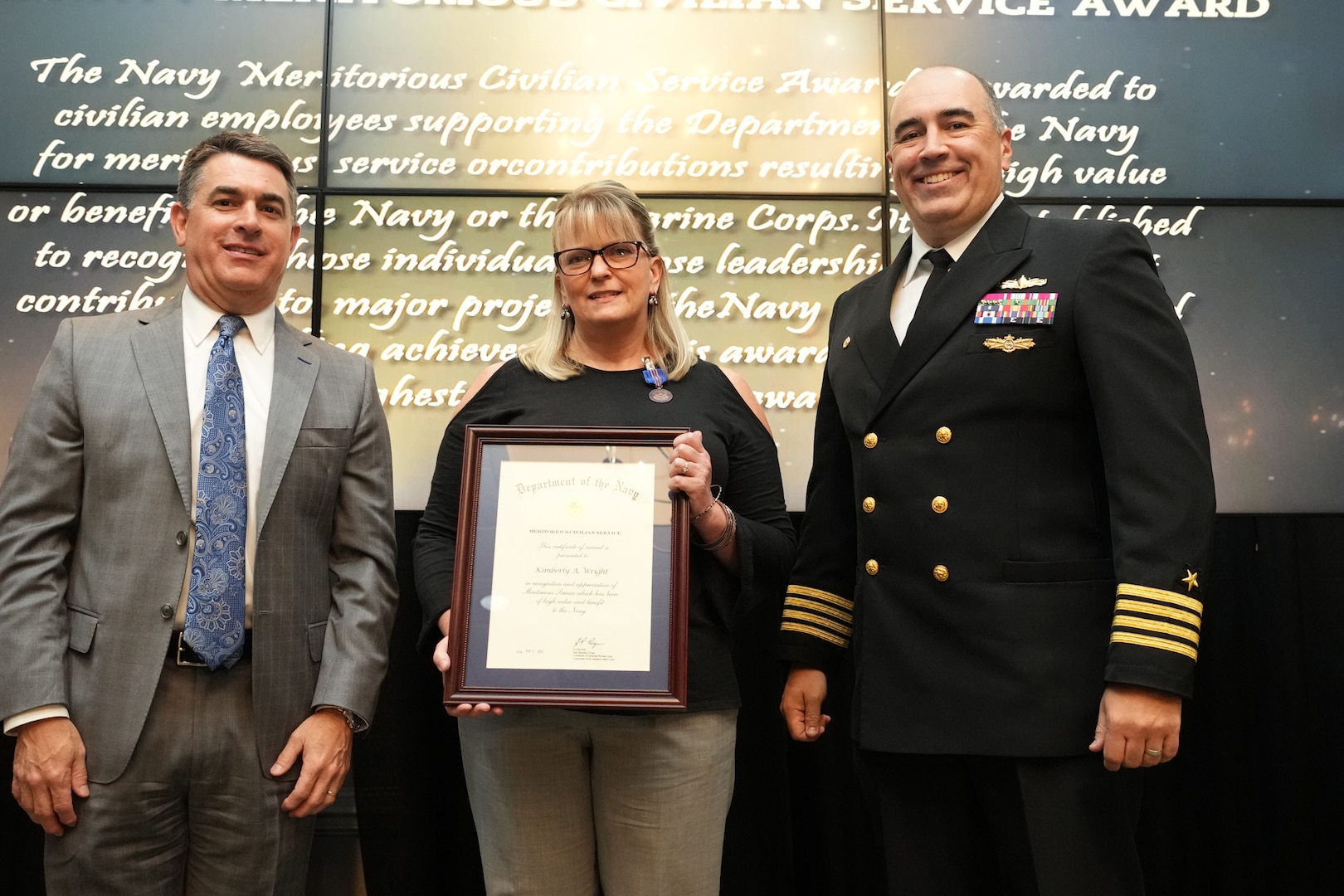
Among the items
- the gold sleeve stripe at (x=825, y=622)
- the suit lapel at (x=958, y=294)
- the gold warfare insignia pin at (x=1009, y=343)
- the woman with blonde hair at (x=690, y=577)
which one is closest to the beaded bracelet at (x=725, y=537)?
the woman with blonde hair at (x=690, y=577)

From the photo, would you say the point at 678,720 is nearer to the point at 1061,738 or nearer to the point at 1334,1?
the point at 1061,738

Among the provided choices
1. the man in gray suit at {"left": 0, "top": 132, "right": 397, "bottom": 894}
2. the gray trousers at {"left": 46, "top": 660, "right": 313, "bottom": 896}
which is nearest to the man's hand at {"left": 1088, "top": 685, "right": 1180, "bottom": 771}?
the man in gray suit at {"left": 0, "top": 132, "right": 397, "bottom": 894}

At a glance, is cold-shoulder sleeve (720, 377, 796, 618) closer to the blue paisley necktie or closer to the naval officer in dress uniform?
the naval officer in dress uniform

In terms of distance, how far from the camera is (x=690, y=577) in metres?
2.06

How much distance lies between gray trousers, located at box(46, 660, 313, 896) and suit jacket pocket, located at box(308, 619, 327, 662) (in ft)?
0.37

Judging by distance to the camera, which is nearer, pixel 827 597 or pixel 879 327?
pixel 879 327

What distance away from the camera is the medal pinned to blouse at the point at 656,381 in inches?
86.6

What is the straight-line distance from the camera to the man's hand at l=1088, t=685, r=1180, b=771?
1.56 m

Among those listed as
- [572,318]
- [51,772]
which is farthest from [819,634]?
[51,772]

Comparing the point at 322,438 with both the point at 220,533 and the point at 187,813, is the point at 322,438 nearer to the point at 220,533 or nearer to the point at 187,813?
the point at 220,533

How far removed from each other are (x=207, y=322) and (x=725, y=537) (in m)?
1.13

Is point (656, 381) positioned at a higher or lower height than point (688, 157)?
lower

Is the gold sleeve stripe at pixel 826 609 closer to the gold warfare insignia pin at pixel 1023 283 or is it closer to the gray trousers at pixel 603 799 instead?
the gray trousers at pixel 603 799

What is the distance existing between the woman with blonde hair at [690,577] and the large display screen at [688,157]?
114 centimetres
